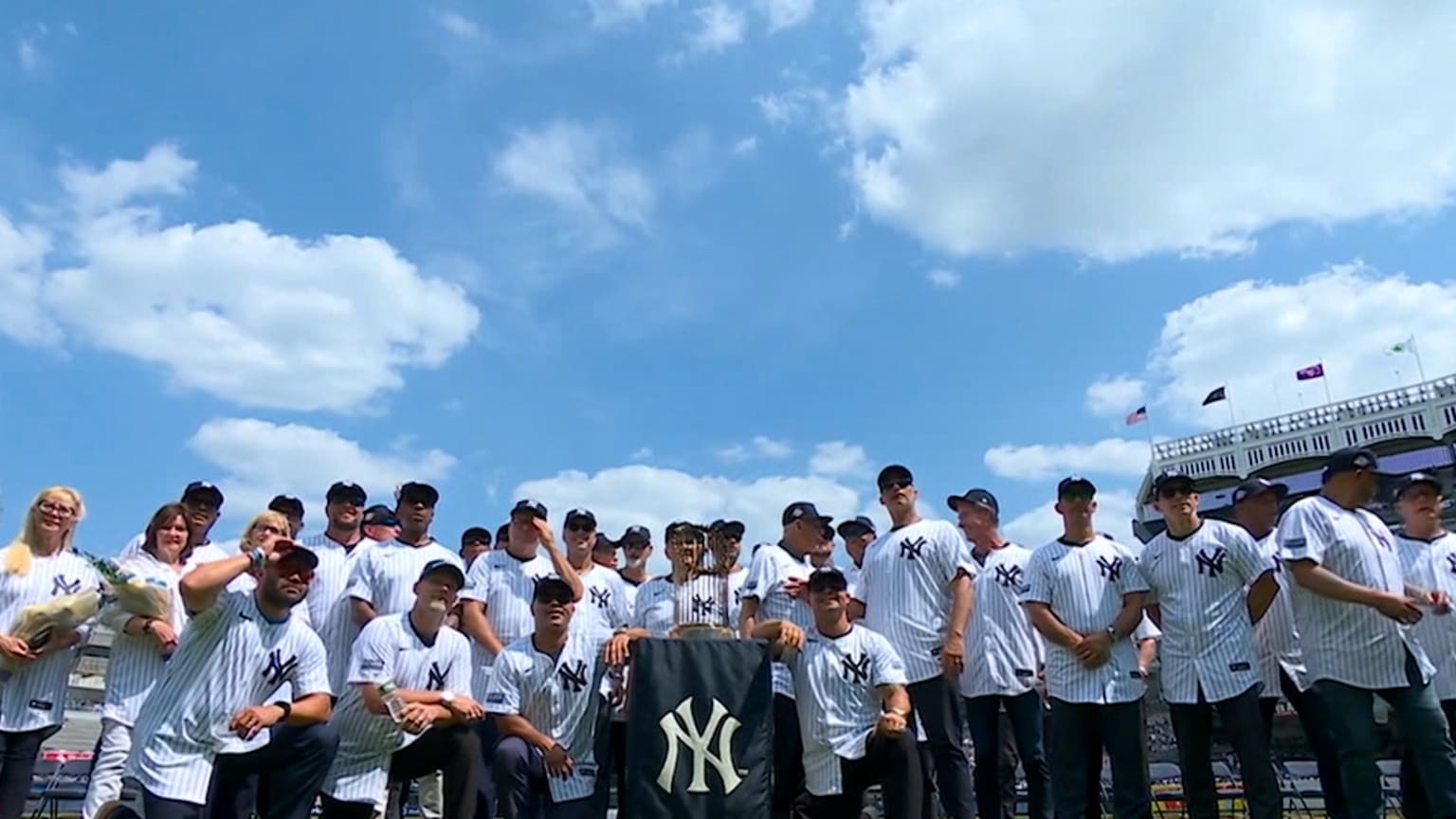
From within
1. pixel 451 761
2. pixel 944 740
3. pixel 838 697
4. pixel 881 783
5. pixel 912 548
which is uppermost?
pixel 912 548

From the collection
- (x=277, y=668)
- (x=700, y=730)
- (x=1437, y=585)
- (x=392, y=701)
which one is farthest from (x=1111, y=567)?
(x=277, y=668)

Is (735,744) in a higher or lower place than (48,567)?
lower

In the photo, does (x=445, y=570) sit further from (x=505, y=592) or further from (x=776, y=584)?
(x=776, y=584)

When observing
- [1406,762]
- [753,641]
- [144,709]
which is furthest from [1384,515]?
[144,709]

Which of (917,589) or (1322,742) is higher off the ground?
(917,589)

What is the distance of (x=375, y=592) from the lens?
677 cm

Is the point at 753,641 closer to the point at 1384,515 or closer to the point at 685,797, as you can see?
the point at 685,797

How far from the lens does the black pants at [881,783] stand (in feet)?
18.7

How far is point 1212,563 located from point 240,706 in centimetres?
540

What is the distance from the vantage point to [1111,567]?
6422 millimetres

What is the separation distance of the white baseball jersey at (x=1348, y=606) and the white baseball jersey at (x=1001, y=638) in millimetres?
1544

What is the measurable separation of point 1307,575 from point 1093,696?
1384mm

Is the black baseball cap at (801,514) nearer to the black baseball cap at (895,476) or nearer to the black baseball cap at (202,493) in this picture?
the black baseball cap at (895,476)

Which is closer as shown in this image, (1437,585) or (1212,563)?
→ (1212,563)
